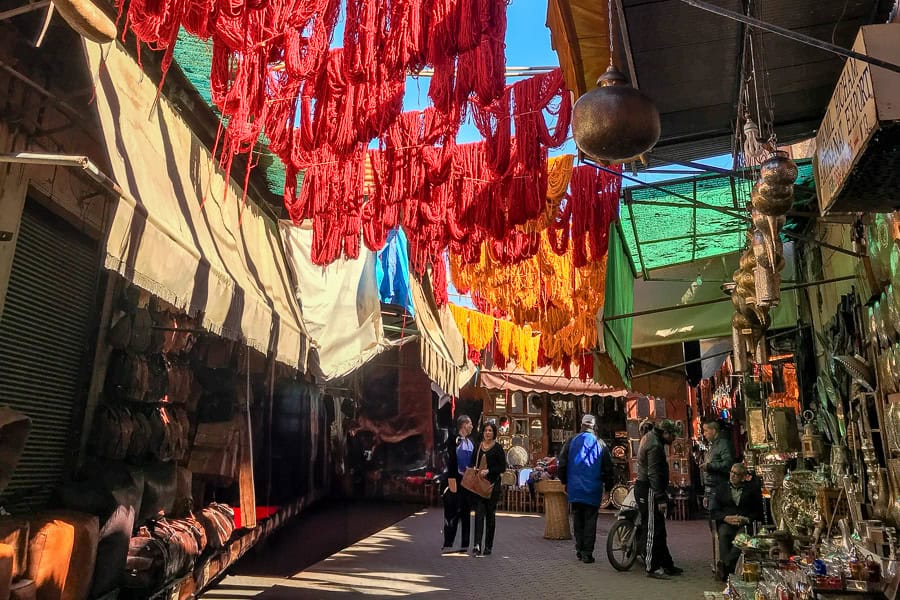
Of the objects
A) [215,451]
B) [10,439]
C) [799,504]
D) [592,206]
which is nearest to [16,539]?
[10,439]

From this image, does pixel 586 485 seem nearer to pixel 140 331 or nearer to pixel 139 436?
pixel 139 436

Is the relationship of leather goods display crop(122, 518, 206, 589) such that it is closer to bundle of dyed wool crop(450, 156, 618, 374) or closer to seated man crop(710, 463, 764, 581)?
bundle of dyed wool crop(450, 156, 618, 374)

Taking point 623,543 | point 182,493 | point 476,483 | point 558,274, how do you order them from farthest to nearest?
point 558,274, point 476,483, point 623,543, point 182,493

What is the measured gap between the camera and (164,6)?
9.34 feet

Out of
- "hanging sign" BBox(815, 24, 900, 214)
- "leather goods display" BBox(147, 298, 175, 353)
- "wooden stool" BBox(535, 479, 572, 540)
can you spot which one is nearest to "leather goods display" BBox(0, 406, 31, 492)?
"leather goods display" BBox(147, 298, 175, 353)

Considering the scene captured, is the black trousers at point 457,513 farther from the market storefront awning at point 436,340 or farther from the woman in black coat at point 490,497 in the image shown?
the market storefront awning at point 436,340

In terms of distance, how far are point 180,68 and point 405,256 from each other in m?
4.40

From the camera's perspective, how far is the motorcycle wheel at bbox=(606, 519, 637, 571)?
21.8ft

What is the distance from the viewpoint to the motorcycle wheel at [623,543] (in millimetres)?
6659

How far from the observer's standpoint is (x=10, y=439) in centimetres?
280

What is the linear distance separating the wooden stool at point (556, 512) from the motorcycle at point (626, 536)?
8.94 ft

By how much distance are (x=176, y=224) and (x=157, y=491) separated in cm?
225

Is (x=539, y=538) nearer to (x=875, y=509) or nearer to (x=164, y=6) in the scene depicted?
(x=875, y=509)

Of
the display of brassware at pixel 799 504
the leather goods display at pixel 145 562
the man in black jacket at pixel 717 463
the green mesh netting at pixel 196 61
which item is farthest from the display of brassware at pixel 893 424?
the leather goods display at pixel 145 562
